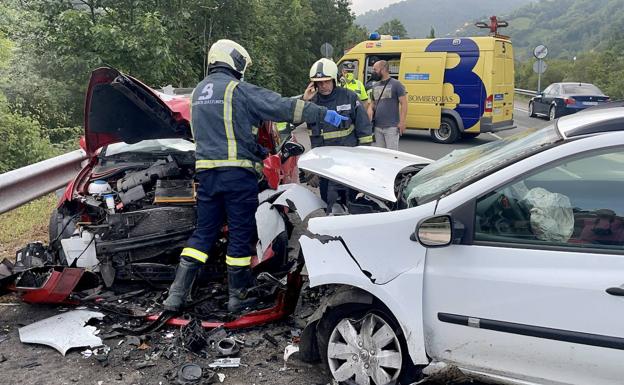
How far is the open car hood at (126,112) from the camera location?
13.8ft

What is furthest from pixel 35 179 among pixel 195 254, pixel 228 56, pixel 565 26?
pixel 565 26

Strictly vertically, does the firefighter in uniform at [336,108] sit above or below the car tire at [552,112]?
above

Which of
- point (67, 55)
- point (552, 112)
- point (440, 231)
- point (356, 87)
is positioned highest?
point (67, 55)

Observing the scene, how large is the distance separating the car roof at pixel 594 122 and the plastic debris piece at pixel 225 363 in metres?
2.22

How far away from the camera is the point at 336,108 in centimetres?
531

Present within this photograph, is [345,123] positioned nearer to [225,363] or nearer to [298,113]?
[298,113]

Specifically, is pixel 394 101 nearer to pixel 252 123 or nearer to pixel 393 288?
pixel 252 123

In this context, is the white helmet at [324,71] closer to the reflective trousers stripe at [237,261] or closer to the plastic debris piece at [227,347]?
the reflective trousers stripe at [237,261]

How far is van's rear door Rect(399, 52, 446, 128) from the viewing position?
1191 centimetres

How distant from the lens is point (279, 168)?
15.7ft

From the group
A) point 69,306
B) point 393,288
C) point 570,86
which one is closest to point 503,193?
point 393,288

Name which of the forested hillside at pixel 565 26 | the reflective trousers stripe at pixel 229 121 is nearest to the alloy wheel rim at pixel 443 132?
the reflective trousers stripe at pixel 229 121

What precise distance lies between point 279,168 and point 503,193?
99.9 inches

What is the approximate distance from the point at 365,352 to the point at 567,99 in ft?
54.7
